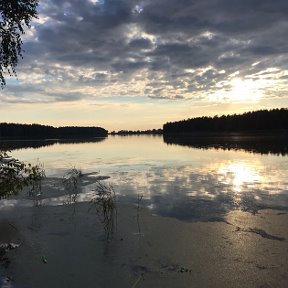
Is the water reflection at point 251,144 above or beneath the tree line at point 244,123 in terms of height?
beneath

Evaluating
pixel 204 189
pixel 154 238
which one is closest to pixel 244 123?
pixel 204 189

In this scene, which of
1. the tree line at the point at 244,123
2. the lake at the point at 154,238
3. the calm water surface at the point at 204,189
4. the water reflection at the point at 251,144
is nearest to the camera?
the lake at the point at 154,238

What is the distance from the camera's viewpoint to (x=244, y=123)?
139m

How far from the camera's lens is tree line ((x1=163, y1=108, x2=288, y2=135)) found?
121375mm

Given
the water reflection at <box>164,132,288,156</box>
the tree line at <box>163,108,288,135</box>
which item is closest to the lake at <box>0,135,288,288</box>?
the water reflection at <box>164,132,288,156</box>

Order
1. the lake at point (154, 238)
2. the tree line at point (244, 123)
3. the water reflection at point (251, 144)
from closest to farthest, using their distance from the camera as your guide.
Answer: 1. the lake at point (154, 238)
2. the water reflection at point (251, 144)
3. the tree line at point (244, 123)

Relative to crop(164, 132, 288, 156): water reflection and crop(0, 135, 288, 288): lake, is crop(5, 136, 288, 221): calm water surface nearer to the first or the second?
crop(0, 135, 288, 288): lake

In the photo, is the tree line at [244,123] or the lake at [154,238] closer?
the lake at [154,238]

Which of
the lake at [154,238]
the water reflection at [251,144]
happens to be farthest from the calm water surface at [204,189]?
the water reflection at [251,144]

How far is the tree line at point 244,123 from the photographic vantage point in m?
121

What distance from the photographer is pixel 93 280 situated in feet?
25.1

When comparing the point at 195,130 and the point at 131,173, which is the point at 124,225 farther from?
the point at 195,130

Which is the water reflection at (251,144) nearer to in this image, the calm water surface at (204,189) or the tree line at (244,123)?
the calm water surface at (204,189)

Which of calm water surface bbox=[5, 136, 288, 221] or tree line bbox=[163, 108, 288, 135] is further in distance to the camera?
tree line bbox=[163, 108, 288, 135]
